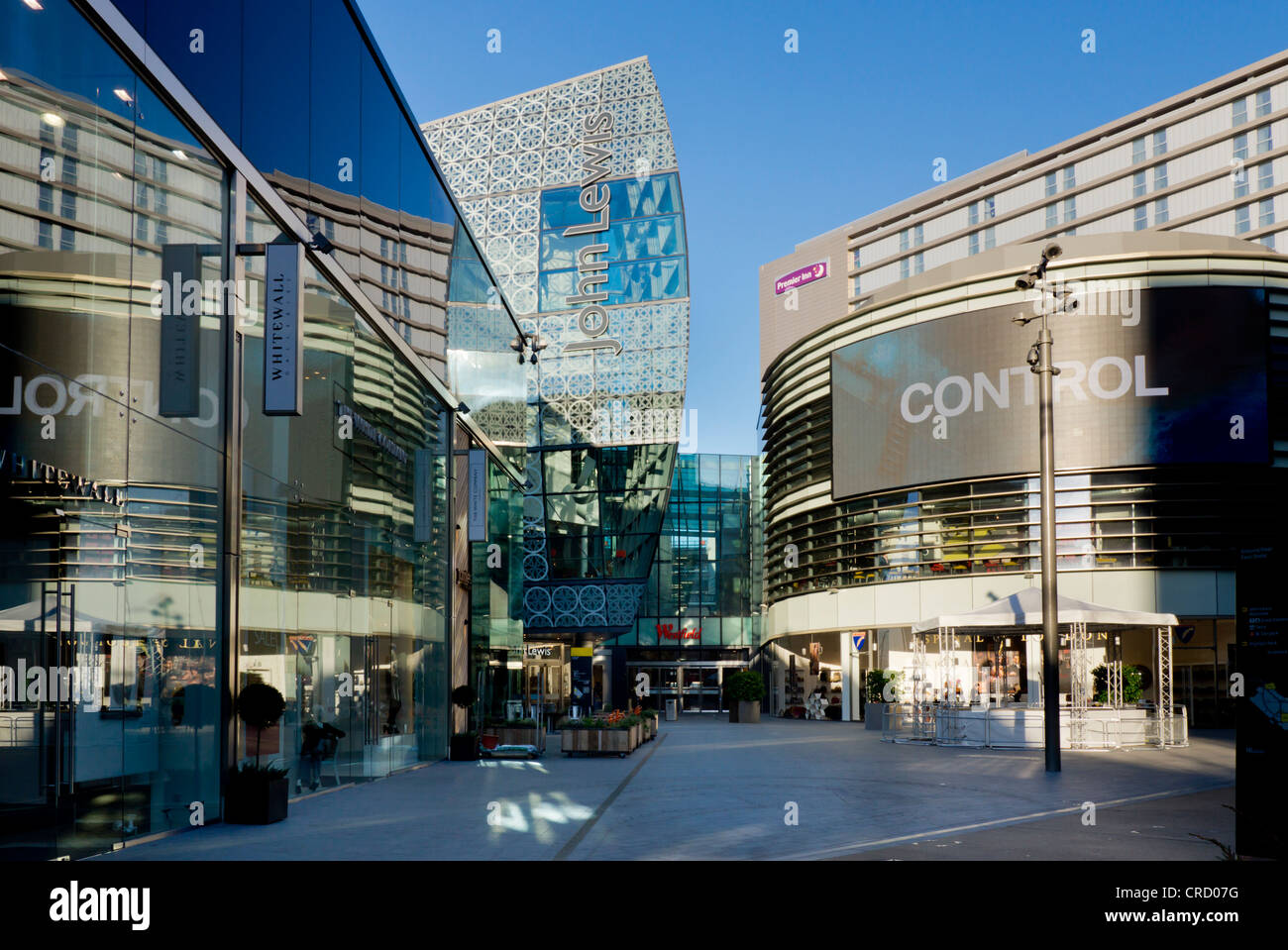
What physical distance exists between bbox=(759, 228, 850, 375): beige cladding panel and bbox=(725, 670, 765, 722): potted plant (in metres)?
54.9

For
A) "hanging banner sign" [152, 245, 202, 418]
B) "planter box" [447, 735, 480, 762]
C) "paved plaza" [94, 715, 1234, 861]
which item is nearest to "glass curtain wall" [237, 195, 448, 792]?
"planter box" [447, 735, 480, 762]

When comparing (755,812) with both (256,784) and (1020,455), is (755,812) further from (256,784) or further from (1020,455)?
(1020,455)

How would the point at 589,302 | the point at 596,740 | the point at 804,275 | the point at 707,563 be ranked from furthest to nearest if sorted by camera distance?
1. the point at 804,275
2. the point at 707,563
3. the point at 589,302
4. the point at 596,740

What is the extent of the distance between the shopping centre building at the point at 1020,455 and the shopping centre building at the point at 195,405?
2562 cm

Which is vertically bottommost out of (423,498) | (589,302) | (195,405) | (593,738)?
(593,738)

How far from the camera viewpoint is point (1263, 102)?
6969cm

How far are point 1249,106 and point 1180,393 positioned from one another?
4071 cm

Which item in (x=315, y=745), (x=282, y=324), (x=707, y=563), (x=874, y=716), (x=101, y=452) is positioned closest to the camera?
(x=101, y=452)

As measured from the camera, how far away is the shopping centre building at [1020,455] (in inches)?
1570

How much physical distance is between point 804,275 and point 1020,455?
64.2 meters

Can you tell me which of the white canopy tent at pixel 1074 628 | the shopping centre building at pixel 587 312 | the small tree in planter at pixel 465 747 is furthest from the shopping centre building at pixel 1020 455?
the small tree in planter at pixel 465 747

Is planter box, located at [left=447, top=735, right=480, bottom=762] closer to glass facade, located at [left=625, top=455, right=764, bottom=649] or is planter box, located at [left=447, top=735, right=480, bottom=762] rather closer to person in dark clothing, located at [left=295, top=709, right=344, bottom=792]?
person in dark clothing, located at [left=295, top=709, right=344, bottom=792]
